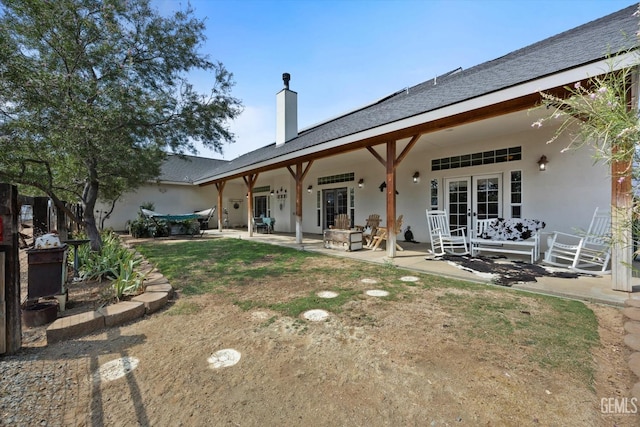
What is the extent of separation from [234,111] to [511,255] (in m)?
7.43

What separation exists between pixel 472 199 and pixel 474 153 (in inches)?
45.8

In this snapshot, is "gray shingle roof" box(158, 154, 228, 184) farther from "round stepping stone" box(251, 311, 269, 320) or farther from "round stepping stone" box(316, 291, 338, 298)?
"round stepping stone" box(251, 311, 269, 320)

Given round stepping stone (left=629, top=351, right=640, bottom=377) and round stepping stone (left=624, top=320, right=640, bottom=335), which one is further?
round stepping stone (left=624, top=320, right=640, bottom=335)

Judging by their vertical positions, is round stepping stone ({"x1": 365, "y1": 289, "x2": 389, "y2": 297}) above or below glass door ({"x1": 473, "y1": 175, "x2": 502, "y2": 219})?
below

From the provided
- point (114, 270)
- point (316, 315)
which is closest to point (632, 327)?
point (316, 315)

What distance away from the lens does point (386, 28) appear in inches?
315

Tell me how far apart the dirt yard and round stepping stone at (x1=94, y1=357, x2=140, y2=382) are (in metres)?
0.02

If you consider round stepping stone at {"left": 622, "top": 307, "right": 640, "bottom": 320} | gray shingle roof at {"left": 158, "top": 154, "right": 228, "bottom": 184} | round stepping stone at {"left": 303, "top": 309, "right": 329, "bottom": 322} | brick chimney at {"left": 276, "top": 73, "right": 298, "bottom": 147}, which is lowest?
round stepping stone at {"left": 303, "top": 309, "right": 329, "bottom": 322}

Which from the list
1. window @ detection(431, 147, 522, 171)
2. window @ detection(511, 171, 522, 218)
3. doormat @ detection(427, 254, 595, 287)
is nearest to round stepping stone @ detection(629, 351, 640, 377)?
doormat @ detection(427, 254, 595, 287)

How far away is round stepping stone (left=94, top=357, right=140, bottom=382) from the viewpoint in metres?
1.82

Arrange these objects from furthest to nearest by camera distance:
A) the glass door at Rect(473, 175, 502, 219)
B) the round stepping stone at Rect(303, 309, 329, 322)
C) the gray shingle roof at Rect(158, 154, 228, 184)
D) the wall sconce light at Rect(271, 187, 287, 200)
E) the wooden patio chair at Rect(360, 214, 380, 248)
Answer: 1. the gray shingle roof at Rect(158, 154, 228, 184)
2. the wall sconce light at Rect(271, 187, 287, 200)
3. the wooden patio chair at Rect(360, 214, 380, 248)
4. the glass door at Rect(473, 175, 502, 219)
5. the round stepping stone at Rect(303, 309, 329, 322)

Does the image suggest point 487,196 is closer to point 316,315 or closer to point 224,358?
point 316,315

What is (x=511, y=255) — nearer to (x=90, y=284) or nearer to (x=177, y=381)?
(x=177, y=381)

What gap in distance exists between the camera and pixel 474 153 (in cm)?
682
